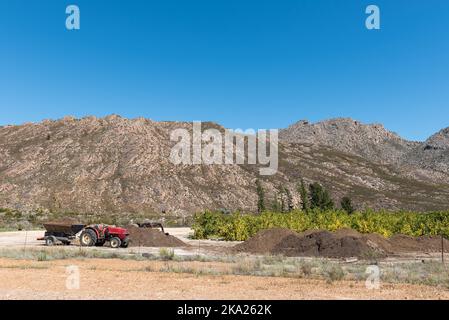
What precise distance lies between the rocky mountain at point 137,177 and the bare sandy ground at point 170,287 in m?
69.0

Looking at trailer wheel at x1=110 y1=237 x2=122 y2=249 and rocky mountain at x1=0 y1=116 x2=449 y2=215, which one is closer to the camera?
trailer wheel at x1=110 y1=237 x2=122 y2=249

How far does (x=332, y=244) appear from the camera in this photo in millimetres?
27641

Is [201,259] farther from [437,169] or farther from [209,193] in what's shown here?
[437,169]

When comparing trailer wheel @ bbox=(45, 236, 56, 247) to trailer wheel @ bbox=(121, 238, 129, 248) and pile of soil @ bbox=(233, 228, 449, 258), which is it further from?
pile of soil @ bbox=(233, 228, 449, 258)

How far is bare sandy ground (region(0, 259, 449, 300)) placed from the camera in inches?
520

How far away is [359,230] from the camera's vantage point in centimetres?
3566

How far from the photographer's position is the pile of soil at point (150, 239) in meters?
33.5

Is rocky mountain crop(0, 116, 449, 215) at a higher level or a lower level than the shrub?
higher

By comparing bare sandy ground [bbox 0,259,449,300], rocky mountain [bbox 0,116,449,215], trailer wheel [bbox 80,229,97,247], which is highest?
rocky mountain [bbox 0,116,449,215]

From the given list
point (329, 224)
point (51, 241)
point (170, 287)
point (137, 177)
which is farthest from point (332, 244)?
point (137, 177)

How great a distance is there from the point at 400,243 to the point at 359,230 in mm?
4521

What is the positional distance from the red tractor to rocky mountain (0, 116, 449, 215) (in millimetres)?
55112

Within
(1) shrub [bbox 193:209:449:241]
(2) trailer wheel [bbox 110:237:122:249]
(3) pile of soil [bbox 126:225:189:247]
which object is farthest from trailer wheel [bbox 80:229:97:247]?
Result: (1) shrub [bbox 193:209:449:241]
